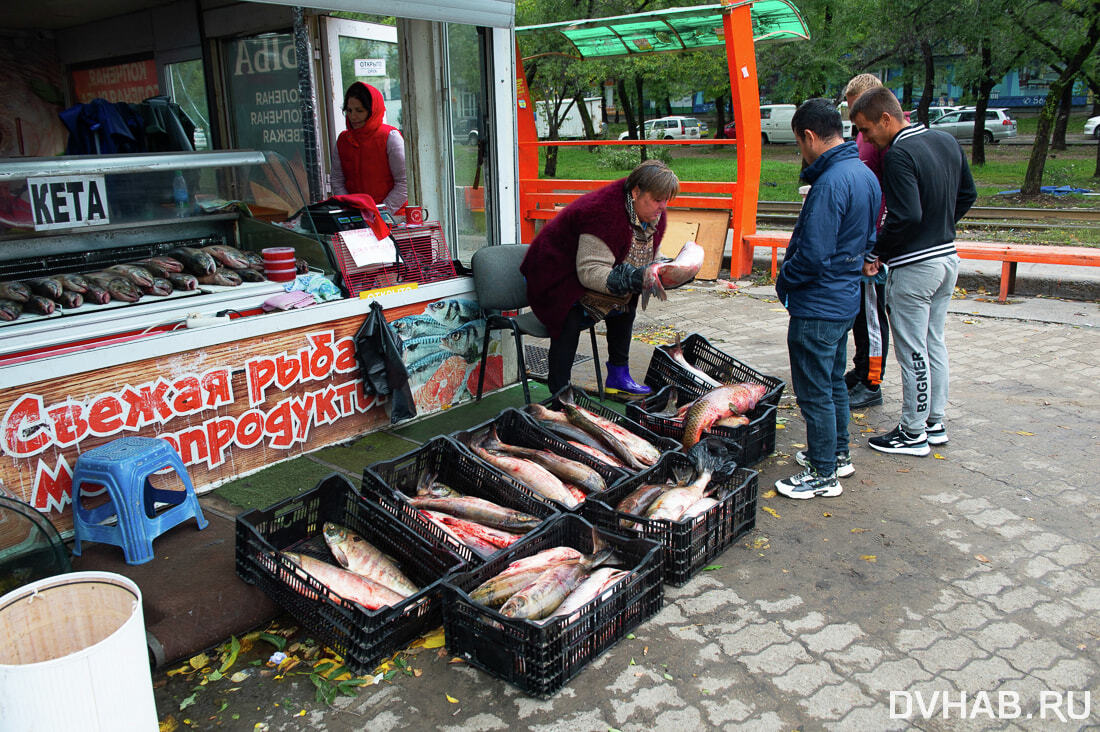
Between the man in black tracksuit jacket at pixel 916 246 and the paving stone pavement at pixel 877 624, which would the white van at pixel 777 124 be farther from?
the paving stone pavement at pixel 877 624

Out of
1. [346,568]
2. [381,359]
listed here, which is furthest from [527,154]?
[346,568]

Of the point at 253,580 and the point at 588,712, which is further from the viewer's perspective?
the point at 253,580

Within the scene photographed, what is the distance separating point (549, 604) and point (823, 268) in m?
2.26

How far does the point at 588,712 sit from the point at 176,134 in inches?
220

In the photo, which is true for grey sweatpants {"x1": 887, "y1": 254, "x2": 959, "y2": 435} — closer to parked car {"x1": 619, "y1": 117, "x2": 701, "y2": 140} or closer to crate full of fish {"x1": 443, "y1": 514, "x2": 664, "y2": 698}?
crate full of fish {"x1": 443, "y1": 514, "x2": 664, "y2": 698}

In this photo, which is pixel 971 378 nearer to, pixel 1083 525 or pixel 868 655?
pixel 1083 525

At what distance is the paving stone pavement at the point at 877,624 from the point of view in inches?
111

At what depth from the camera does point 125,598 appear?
238 cm

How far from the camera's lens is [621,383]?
595 centimetres

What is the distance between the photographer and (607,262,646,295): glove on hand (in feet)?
15.8

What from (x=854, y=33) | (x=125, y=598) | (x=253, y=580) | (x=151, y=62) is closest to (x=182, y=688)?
(x=253, y=580)

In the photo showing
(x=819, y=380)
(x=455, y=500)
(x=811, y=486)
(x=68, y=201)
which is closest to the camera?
(x=455, y=500)
